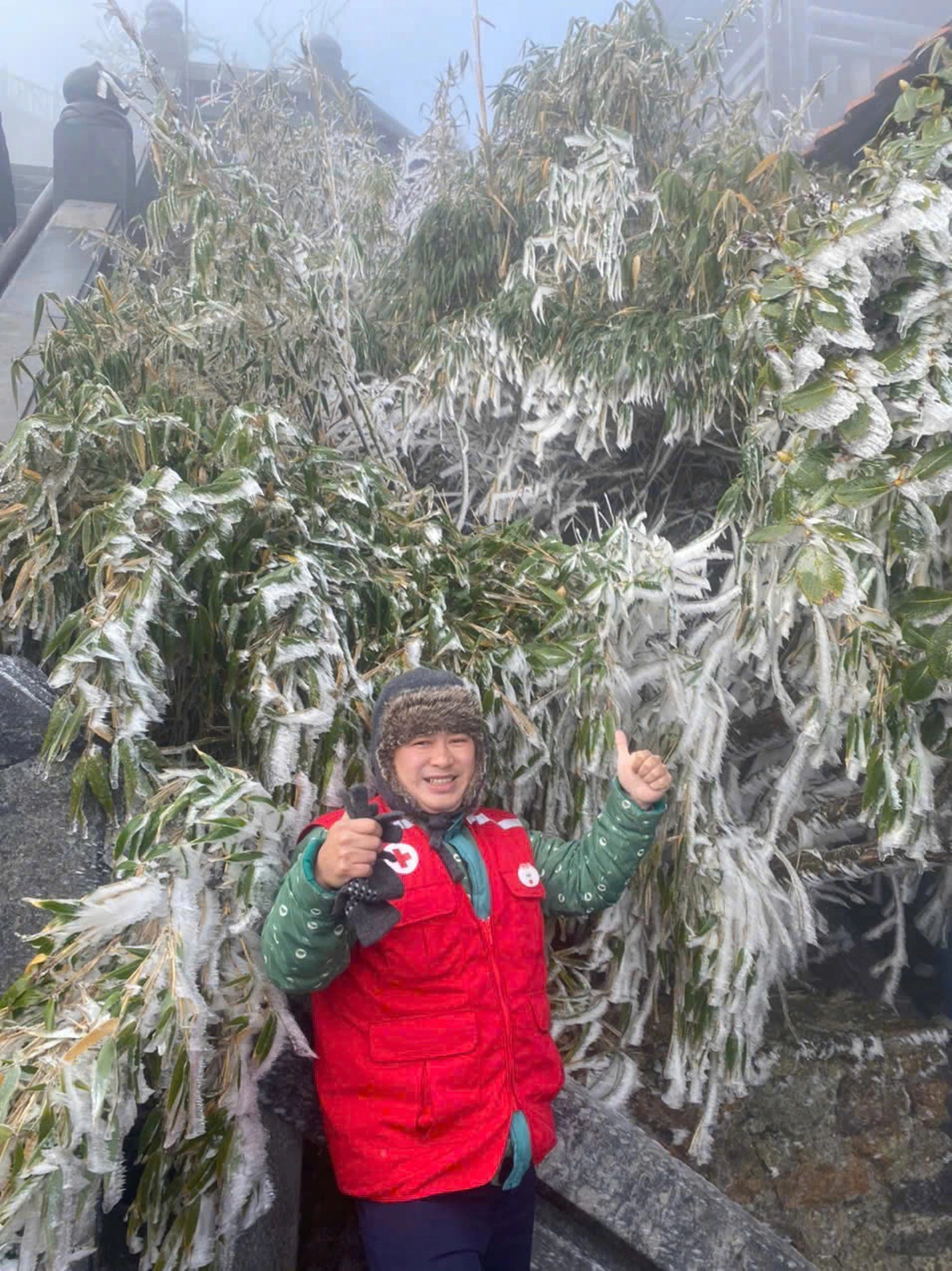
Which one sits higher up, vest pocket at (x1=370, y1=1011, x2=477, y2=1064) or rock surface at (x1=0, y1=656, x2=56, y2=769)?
rock surface at (x1=0, y1=656, x2=56, y2=769)

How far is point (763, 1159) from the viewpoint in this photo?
230 centimetres

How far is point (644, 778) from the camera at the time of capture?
1.67 metres

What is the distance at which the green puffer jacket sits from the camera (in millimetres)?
1420

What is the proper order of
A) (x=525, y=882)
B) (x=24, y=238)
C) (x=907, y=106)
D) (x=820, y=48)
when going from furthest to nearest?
(x=24, y=238), (x=820, y=48), (x=907, y=106), (x=525, y=882)

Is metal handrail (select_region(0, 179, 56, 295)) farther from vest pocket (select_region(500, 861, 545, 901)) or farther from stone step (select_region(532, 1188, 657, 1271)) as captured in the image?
stone step (select_region(532, 1188, 657, 1271))

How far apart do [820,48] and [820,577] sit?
362 centimetres

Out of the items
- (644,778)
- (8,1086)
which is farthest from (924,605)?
(8,1086)

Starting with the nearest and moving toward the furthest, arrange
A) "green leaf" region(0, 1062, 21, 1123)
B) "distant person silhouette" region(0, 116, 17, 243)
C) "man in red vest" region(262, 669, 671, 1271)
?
1. "green leaf" region(0, 1062, 21, 1123)
2. "man in red vest" region(262, 669, 671, 1271)
3. "distant person silhouette" region(0, 116, 17, 243)

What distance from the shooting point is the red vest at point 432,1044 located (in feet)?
4.89

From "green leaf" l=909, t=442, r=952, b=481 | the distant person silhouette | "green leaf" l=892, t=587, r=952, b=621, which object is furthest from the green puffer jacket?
the distant person silhouette

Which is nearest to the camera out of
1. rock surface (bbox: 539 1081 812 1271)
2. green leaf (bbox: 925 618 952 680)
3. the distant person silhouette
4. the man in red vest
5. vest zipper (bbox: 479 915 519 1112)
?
the man in red vest

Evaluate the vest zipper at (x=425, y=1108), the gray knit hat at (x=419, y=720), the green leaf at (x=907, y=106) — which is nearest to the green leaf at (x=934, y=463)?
the gray knit hat at (x=419, y=720)

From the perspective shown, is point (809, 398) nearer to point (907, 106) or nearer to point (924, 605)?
point (924, 605)

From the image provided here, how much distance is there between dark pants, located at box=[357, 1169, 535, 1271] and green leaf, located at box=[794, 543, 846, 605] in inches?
43.2
